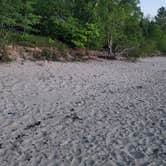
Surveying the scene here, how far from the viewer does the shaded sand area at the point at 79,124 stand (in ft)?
18.9

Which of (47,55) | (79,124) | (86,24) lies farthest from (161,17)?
(79,124)

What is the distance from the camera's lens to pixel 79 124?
25.5 feet

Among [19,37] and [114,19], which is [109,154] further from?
[114,19]

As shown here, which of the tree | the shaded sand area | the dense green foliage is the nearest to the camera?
the shaded sand area

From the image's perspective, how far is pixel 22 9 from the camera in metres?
23.4

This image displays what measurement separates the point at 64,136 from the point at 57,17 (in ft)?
77.9

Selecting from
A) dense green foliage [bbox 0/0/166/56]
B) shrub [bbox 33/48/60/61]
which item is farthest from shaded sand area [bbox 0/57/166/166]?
dense green foliage [bbox 0/0/166/56]

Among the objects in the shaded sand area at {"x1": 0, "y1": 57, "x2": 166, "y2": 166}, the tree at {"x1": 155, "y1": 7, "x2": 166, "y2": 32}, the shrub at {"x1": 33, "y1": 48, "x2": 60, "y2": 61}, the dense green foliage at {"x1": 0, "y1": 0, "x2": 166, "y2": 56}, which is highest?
the tree at {"x1": 155, "y1": 7, "x2": 166, "y2": 32}

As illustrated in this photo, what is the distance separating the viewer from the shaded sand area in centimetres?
577

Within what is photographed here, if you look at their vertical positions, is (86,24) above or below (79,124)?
above

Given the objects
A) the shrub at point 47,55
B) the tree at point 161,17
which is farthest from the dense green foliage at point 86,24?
the tree at point 161,17

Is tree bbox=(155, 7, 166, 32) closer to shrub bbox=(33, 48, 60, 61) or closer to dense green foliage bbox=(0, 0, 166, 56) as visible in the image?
dense green foliage bbox=(0, 0, 166, 56)

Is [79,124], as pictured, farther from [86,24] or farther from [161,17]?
[161,17]

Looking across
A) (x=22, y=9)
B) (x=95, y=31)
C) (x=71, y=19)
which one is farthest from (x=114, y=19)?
(x=22, y=9)
